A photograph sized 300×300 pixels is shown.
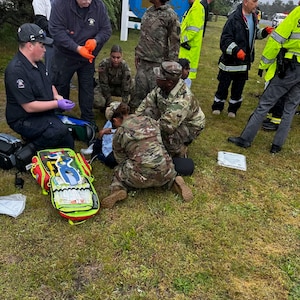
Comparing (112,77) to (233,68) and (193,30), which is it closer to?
(193,30)

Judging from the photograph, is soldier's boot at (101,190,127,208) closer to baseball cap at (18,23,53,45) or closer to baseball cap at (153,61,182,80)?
baseball cap at (153,61,182,80)

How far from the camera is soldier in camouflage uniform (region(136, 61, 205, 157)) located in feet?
11.4

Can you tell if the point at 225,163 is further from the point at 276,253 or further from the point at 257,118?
the point at 276,253

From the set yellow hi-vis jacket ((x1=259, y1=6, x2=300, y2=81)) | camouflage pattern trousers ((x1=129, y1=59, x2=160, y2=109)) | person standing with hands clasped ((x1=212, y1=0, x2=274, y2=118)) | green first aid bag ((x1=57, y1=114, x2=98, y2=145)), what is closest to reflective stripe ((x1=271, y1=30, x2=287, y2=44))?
yellow hi-vis jacket ((x1=259, y1=6, x2=300, y2=81))

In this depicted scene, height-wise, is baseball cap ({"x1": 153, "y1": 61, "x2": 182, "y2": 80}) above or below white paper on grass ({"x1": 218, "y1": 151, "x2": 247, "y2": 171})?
above

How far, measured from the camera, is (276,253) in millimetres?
2795

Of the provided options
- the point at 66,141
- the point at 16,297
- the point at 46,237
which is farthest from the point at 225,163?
the point at 16,297

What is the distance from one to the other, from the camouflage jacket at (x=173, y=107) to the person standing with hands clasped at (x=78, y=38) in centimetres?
97

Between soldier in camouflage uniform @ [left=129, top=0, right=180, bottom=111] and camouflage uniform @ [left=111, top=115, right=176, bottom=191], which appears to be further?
soldier in camouflage uniform @ [left=129, top=0, right=180, bottom=111]

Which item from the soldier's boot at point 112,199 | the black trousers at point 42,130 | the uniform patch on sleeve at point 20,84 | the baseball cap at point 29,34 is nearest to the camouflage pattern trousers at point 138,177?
the soldier's boot at point 112,199

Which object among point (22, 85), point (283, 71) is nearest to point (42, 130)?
point (22, 85)

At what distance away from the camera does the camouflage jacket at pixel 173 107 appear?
11.5 feet

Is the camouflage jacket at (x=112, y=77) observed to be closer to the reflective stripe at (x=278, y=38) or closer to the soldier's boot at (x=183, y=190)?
the reflective stripe at (x=278, y=38)

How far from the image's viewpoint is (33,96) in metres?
3.38
